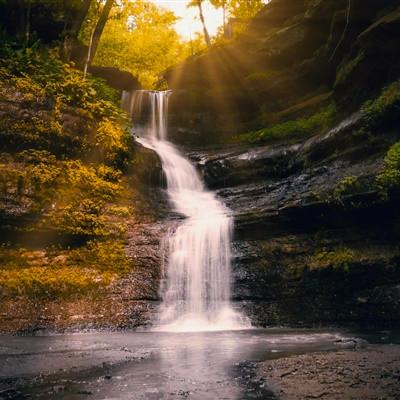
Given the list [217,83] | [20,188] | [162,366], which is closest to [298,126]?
[217,83]

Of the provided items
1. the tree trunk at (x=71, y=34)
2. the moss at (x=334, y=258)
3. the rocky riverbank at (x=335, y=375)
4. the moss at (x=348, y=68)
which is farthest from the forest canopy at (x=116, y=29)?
the rocky riverbank at (x=335, y=375)

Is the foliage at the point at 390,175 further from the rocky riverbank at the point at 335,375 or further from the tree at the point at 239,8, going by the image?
the tree at the point at 239,8

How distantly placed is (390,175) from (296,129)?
24.1 ft

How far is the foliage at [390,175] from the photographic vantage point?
29.9 feet

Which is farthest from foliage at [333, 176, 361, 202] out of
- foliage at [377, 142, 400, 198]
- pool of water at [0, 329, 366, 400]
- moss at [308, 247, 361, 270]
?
pool of water at [0, 329, 366, 400]

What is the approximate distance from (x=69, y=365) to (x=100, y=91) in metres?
11.7

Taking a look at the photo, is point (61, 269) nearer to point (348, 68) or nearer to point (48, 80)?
point (48, 80)

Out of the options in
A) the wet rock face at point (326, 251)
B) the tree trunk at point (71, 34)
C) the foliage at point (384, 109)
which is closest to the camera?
the wet rock face at point (326, 251)

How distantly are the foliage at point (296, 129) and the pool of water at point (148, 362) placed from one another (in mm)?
9818

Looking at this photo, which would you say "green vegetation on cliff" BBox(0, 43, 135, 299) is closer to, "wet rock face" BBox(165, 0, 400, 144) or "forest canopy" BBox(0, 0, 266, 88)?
"forest canopy" BBox(0, 0, 266, 88)

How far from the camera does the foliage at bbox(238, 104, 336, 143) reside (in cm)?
1556

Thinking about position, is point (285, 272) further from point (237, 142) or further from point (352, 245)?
point (237, 142)

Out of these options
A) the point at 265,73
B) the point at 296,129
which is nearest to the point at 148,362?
the point at 296,129

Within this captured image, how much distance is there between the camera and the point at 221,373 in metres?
4.45
